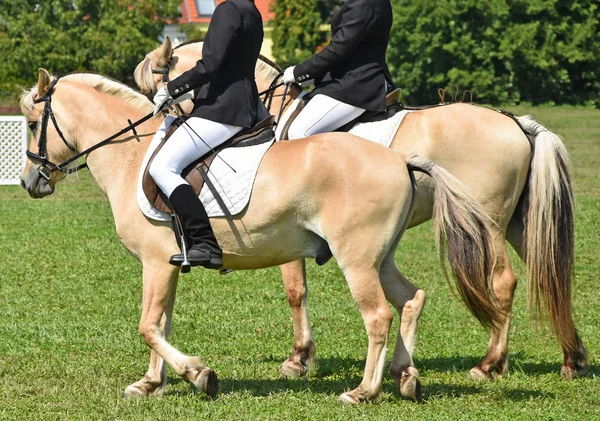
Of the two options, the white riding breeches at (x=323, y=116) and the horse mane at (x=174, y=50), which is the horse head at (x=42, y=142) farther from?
the white riding breeches at (x=323, y=116)

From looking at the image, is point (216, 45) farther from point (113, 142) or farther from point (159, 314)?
point (159, 314)

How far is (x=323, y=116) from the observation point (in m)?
7.26

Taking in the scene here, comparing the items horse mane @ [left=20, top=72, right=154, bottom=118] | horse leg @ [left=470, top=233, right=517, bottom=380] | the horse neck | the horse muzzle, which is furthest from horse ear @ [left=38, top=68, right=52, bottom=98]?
horse leg @ [left=470, top=233, right=517, bottom=380]

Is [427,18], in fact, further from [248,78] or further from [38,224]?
[248,78]

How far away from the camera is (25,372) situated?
7070 millimetres

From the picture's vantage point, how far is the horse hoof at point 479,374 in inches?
278

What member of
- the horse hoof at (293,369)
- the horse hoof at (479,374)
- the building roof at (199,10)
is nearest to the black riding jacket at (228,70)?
the horse hoof at (293,369)

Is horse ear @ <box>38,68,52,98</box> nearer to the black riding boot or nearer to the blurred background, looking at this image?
the black riding boot

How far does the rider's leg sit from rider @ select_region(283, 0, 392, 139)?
110cm

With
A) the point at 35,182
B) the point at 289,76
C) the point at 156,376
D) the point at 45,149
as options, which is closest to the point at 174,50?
the point at 289,76

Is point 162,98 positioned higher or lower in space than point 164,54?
higher

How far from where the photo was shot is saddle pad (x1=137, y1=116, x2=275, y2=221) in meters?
6.16

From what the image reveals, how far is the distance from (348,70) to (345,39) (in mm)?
260

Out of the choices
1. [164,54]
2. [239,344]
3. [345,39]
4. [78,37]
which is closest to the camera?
[345,39]
